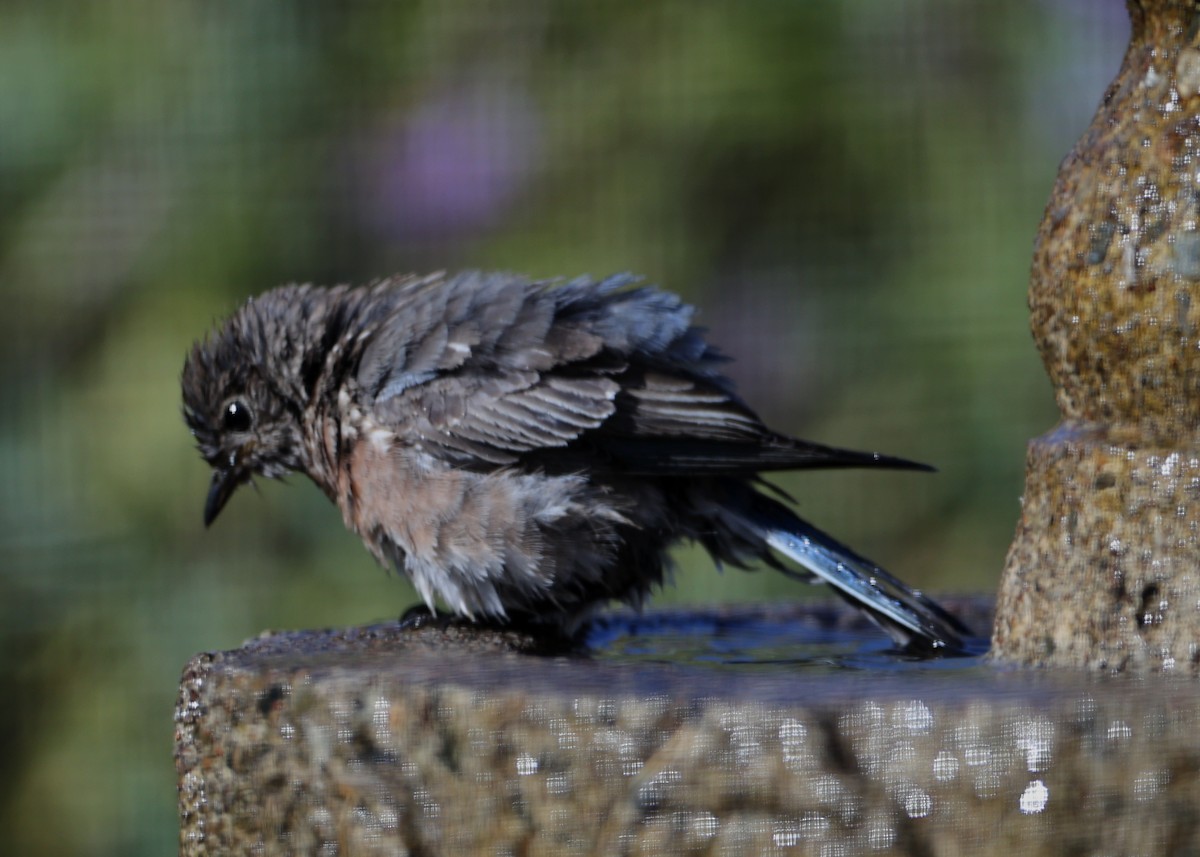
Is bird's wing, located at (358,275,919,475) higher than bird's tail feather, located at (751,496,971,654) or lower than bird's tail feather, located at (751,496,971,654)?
higher

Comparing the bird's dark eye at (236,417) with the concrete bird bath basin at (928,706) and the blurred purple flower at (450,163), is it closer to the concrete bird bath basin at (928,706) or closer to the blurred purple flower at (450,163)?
the concrete bird bath basin at (928,706)

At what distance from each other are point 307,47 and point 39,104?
104cm

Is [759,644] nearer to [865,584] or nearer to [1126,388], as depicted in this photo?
[865,584]

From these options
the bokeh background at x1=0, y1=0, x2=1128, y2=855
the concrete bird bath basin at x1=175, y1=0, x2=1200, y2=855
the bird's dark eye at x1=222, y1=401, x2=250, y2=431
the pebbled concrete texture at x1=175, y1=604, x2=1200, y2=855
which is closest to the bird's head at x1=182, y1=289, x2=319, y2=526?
the bird's dark eye at x1=222, y1=401, x2=250, y2=431

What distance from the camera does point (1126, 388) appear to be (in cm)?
254

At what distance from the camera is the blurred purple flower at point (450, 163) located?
6336 millimetres

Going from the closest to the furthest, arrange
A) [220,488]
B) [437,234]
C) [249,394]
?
[249,394] → [220,488] → [437,234]

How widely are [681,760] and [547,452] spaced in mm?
1568

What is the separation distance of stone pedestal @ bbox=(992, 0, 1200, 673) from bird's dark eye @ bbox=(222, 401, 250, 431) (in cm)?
208

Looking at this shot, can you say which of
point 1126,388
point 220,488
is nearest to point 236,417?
point 220,488

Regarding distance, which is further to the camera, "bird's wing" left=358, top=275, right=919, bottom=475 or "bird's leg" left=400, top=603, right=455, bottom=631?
"bird's wing" left=358, top=275, right=919, bottom=475

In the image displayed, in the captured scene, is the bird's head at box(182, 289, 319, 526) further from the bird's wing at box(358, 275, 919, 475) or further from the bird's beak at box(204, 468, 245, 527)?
the bird's wing at box(358, 275, 919, 475)

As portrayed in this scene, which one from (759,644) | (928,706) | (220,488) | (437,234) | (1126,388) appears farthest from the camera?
(437,234)

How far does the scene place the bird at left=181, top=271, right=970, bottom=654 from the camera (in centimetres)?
350
